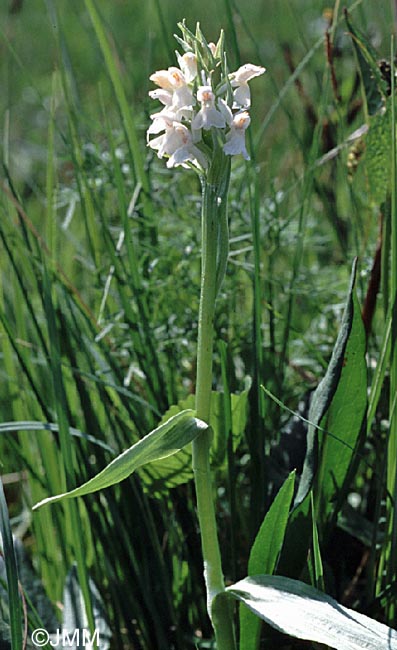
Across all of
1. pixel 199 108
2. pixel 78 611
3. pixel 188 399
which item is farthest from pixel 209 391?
pixel 78 611

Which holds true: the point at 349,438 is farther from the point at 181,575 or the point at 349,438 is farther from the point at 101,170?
the point at 101,170

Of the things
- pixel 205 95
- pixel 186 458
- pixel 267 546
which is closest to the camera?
pixel 205 95

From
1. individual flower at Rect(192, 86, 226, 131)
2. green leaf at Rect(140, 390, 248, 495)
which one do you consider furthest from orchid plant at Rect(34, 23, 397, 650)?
green leaf at Rect(140, 390, 248, 495)

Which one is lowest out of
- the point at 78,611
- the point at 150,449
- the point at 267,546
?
the point at 78,611

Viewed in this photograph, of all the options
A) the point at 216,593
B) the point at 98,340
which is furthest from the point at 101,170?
the point at 216,593

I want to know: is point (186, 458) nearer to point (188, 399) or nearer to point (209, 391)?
point (188, 399)

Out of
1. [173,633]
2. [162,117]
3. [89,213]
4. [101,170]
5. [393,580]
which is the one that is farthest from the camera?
[101,170]

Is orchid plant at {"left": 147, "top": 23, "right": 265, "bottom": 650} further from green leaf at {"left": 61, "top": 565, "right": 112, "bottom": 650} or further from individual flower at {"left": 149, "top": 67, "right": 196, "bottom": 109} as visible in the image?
green leaf at {"left": 61, "top": 565, "right": 112, "bottom": 650}

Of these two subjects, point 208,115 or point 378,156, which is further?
point 378,156
